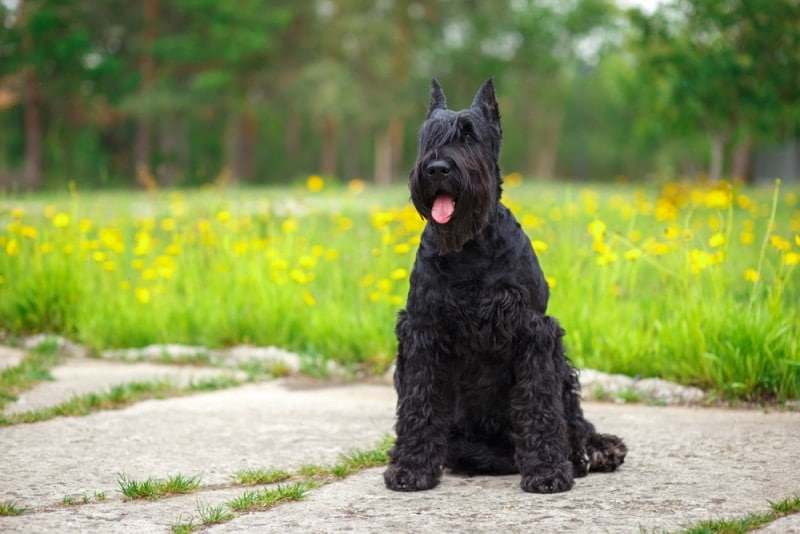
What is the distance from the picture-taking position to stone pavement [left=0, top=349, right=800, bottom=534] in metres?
3.64

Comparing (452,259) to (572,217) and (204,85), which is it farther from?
(204,85)

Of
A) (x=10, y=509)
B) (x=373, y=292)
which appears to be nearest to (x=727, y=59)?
(x=373, y=292)

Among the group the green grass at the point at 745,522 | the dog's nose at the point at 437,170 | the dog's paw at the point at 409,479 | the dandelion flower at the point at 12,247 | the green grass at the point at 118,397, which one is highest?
the dog's nose at the point at 437,170

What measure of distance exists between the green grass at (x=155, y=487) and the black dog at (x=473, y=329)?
0.88 m

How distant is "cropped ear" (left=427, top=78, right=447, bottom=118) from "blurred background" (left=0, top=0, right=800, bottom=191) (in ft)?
52.1

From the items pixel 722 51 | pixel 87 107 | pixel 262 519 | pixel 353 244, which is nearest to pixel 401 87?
pixel 87 107

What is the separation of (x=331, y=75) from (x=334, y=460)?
27382 mm

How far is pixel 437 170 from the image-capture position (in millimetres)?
3852

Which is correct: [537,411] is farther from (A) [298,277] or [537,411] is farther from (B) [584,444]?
(A) [298,277]

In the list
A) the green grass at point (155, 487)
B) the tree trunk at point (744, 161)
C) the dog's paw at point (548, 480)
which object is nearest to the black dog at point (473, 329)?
the dog's paw at point (548, 480)

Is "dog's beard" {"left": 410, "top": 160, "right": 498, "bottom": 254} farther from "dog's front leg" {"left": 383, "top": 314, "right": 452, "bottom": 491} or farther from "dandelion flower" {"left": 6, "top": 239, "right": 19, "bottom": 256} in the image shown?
"dandelion flower" {"left": 6, "top": 239, "right": 19, "bottom": 256}

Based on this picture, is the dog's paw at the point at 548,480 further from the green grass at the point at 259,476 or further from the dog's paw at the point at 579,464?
the green grass at the point at 259,476

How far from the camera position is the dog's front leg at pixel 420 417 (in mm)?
4137

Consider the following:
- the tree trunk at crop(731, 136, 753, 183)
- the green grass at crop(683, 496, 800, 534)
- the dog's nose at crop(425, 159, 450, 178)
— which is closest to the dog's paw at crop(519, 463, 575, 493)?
the green grass at crop(683, 496, 800, 534)
